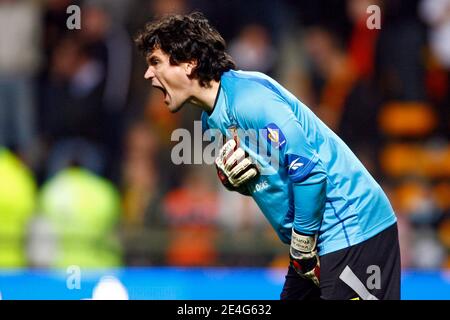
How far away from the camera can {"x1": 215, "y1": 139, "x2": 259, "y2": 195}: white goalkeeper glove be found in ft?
18.1

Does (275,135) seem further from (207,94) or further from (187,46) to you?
(187,46)

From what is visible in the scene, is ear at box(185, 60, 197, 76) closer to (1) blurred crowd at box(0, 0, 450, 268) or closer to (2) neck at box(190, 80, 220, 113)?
(2) neck at box(190, 80, 220, 113)

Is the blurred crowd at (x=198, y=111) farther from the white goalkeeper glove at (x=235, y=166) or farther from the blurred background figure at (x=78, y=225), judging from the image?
the white goalkeeper glove at (x=235, y=166)

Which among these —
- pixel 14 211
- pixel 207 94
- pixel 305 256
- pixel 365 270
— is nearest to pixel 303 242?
pixel 305 256

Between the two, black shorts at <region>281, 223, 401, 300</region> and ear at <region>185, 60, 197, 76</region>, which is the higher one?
ear at <region>185, 60, 197, 76</region>

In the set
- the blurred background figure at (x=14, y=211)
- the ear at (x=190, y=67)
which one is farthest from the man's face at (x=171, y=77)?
the blurred background figure at (x=14, y=211)

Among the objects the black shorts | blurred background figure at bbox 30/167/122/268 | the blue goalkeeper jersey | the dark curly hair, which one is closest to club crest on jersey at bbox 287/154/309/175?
the blue goalkeeper jersey

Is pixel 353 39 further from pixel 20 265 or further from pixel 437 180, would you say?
pixel 20 265

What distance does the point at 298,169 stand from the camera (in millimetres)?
5242

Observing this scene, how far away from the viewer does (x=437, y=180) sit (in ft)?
38.1

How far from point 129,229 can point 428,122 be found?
135 inches

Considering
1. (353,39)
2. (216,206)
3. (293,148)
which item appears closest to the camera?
(293,148)
